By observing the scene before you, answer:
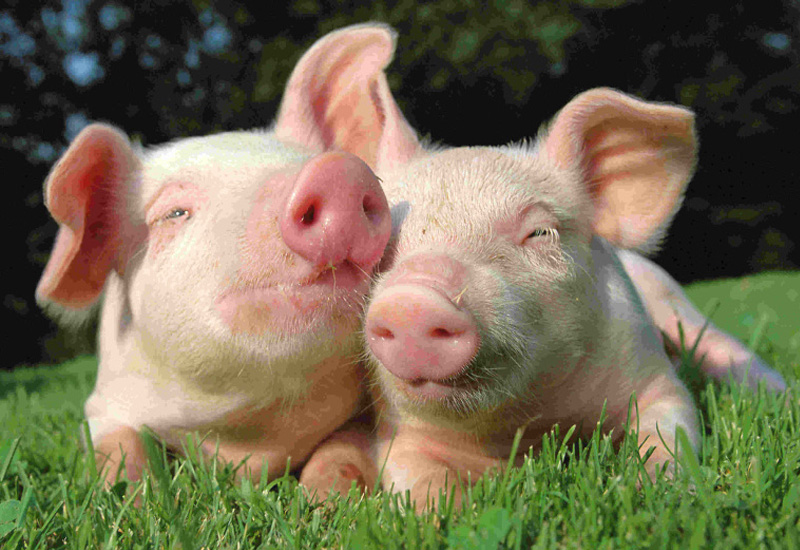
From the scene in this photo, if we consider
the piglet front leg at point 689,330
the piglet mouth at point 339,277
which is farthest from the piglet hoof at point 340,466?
the piglet front leg at point 689,330

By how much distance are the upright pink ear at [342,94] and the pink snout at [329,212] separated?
0.84 meters

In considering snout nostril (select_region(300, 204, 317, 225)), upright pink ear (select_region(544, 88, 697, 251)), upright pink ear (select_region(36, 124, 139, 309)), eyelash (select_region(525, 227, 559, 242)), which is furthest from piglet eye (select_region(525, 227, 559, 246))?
upright pink ear (select_region(36, 124, 139, 309))

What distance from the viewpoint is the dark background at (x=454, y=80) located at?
46.7 ft

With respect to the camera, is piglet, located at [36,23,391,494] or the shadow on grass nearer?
piglet, located at [36,23,391,494]

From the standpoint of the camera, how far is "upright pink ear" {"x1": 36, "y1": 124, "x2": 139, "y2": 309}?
245 cm

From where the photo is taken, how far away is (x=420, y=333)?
1700 mm

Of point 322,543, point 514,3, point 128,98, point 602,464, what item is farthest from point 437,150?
point 128,98

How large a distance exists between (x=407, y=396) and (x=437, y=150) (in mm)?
1151

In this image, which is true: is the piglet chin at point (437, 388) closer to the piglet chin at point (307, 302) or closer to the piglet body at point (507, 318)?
the piglet body at point (507, 318)

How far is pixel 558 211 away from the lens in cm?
222

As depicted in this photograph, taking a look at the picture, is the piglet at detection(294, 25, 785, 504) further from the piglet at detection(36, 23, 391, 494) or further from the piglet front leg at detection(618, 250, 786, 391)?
the piglet front leg at detection(618, 250, 786, 391)

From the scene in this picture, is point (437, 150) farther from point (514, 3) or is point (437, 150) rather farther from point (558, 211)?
point (514, 3)

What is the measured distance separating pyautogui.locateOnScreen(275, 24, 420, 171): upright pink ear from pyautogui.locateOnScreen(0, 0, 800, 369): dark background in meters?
11.0

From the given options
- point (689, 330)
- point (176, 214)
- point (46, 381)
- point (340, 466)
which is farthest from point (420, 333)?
point (46, 381)
